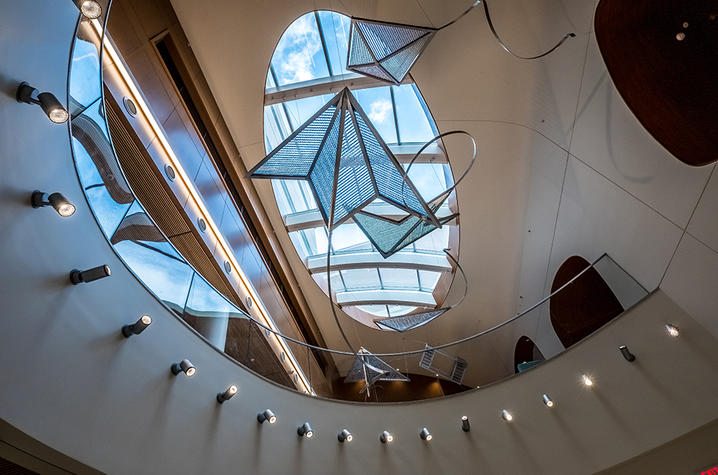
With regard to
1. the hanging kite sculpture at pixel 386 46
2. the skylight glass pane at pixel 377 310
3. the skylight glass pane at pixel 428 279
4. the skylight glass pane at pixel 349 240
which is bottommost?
the hanging kite sculpture at pixel 386 46

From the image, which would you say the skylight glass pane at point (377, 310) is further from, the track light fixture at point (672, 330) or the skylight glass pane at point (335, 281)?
the track light fixture at point (672, 330)

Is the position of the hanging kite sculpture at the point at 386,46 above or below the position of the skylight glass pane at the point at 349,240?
below

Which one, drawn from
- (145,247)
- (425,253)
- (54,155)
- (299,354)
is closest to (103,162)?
(54,155)

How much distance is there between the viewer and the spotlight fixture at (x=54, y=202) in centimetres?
310

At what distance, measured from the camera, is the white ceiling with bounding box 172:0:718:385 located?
15.6ft

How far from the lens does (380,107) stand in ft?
31.7

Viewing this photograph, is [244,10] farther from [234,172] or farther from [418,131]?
[418,131]

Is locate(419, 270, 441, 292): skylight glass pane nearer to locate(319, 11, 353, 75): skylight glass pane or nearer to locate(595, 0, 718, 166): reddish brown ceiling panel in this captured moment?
locate(319, 11, 353, 75): skylight glass pane

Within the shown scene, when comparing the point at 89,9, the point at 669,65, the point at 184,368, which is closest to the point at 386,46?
the point at 669,65

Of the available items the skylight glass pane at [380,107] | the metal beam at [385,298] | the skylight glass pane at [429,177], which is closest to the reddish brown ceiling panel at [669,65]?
the skylight glass pane at [380,107]

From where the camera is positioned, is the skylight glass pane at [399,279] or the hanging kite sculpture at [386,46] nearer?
the hanging kite sculpture at [386,46]

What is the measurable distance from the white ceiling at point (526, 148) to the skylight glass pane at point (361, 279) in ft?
14.4

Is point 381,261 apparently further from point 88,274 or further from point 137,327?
point 88,274

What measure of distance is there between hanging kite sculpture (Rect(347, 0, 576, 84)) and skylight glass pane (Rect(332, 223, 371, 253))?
7.53 meters
